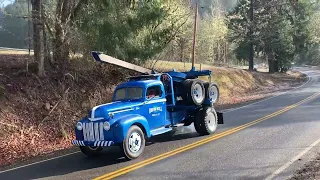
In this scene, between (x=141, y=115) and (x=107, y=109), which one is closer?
(x=107, y=109)

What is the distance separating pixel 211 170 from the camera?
8039 mm

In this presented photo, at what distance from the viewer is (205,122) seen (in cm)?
1219

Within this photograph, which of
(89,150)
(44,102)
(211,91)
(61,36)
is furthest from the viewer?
(61,36)

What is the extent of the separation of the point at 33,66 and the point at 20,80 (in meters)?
1.25

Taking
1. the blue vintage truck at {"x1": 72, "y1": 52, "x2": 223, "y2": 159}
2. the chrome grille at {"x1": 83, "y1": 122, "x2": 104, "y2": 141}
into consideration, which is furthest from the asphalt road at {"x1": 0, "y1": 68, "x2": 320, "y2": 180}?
the chrome grille at {"x1": 83, "y1": 122, "x2": 104, "y2": 141}

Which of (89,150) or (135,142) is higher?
(135,142)

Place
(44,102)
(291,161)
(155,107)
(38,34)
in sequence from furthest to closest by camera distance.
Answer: (38,34)
(44,102)
(155,107)
(291,161)

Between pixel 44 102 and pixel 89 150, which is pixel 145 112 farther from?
pixel 44 102

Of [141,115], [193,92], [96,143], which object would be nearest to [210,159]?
[141,115]

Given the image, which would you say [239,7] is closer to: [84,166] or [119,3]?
[119,3]

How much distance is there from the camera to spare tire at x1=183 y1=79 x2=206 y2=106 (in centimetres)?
1217

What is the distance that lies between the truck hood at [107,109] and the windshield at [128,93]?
2.10ft

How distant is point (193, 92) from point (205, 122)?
104 cm

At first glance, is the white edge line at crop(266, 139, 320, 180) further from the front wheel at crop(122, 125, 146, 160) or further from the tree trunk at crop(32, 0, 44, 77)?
the tree trunk at crop(32, 0, 44, 77)
